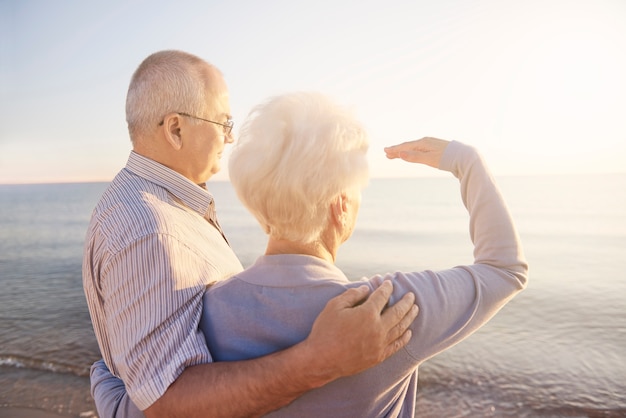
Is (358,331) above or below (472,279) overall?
below

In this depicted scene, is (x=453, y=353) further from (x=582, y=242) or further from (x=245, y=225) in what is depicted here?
(x=245, y=225)

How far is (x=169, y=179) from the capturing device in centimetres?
226

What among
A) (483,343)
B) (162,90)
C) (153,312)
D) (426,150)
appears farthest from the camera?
(483,343)

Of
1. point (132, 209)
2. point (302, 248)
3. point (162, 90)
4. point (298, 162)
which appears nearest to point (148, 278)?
point (132, 209)

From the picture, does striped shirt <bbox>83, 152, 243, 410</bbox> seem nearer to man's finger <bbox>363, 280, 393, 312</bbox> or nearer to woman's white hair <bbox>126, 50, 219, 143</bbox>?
woman's white hair <bbox>126, 50, 219, 143</bbox>

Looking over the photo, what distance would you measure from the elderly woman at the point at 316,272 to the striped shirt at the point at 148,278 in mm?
138

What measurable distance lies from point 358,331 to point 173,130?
1.54m

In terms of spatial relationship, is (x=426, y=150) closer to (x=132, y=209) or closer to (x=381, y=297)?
(x=381, y=297)

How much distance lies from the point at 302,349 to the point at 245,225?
2547 centimetres

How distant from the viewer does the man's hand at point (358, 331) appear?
4.29 feet

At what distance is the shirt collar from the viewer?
7.30 ft

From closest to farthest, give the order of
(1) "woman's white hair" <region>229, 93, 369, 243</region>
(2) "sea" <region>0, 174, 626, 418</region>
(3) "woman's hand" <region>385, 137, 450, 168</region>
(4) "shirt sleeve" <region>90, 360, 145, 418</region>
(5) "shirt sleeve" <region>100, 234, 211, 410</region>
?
1. (1) "woman's white hair" <region>229, 93, 369, 243</region>
2. (5) "shirt sleeve" <region>100, 234, 211, 410</region>
3. (3) "woman's hand" <region>385, 137, 450, 168</region>
4. (4) "shirt sleeve" <region>90, 360, 145, 418</region>
5. (2) "sea" <region>0, 174, 626, 418</region>

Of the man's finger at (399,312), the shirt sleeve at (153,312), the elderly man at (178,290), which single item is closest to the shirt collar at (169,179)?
the elderly man at (178,290)

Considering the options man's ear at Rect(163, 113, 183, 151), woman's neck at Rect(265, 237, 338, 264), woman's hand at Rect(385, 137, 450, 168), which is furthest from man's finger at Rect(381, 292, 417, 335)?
man's ear at Rect(163, 113, 183, 151)
